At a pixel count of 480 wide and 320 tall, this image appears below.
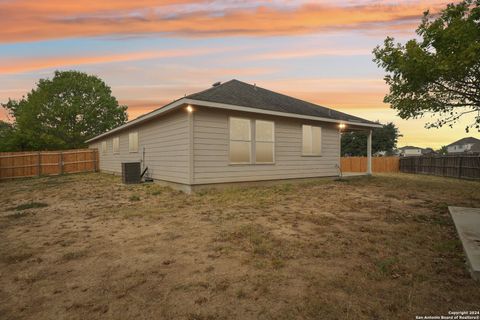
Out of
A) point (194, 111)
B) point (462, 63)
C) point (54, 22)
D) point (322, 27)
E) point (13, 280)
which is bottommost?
point (13, 280)

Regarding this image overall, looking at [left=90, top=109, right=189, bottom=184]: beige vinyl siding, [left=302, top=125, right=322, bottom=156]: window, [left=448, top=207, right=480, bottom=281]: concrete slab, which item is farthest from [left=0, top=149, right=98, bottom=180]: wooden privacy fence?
[left=448, top=207, right=480, bottom=281]: concrete slab

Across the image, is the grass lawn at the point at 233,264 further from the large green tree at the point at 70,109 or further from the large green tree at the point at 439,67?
the large green tree at the point at 70,109

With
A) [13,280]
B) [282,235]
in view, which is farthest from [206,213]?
[13,280]

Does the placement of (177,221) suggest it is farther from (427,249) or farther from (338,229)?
(427,249)

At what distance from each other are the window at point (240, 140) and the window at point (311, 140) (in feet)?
11.2

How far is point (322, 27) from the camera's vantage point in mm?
11273

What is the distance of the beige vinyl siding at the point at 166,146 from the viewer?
10.3 meters

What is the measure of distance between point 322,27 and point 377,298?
1101 cm

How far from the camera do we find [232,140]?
10898 mm

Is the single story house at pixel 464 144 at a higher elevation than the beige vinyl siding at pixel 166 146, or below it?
higher

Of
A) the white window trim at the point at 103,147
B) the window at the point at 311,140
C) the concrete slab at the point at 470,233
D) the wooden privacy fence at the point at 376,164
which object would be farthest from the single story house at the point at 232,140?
the wooden privacy fence at the point at 376,164

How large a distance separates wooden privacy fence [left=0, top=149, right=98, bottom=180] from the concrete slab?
24.6 meters

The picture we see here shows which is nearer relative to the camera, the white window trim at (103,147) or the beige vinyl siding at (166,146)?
the beige vinyl siding at (166,146)

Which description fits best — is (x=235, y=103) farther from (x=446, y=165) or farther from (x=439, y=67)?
(x=446, y=165)
